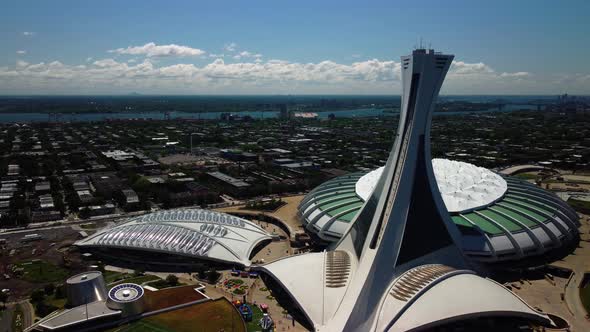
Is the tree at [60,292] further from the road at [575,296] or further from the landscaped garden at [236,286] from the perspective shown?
the road at [575,296]

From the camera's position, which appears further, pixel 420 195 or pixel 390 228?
pixel 420 195

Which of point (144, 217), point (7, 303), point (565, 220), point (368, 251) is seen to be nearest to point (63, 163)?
point (144, 217)

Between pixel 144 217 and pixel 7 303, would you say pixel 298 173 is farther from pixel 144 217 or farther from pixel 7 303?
pixel 7 303

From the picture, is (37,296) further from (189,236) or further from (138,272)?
(189,236)

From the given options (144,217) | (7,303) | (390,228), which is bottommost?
(7,303)

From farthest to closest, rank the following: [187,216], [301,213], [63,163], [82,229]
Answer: [63,163] < [82,229] < [301,213] < [187,216]

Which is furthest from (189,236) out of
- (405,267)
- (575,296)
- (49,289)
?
(575,296)
